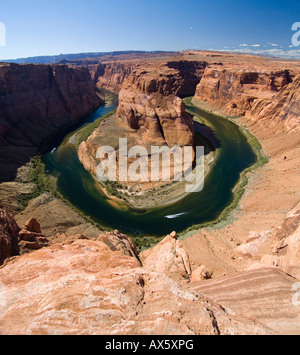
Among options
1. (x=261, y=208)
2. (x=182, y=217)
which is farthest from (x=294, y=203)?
(x=182, y=217)

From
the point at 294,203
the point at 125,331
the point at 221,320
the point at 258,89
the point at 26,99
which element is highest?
the point at 258,89

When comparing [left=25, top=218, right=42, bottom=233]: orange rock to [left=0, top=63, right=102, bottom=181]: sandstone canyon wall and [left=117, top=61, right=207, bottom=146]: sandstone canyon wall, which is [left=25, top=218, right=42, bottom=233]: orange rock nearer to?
[left=0, top=63, right=102, bottom=181]: sandstone canyon wall

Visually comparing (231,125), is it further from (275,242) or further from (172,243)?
(172,243)

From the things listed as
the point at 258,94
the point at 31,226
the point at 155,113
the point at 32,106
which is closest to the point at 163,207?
the point at 31,226

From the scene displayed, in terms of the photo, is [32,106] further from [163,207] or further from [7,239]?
[7,239]

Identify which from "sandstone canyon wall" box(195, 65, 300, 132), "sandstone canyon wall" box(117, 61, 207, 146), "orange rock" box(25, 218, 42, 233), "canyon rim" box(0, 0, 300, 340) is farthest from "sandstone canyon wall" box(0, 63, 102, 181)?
"sandstone canyon wall" box(195, 65, 300, 132)

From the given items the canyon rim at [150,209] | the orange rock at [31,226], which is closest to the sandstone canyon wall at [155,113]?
the canyon rim at [150,209]
